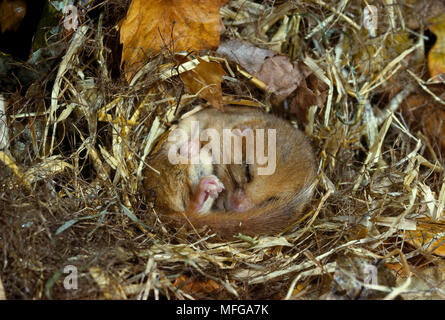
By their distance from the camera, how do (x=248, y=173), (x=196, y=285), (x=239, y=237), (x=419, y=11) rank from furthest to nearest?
(x=419, y=11) < (x=248, y=173) < (x=239, y=237) < (x=196, y=285)

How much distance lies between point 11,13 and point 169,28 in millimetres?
677

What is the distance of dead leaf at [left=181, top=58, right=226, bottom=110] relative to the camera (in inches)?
80.9

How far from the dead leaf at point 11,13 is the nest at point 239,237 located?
224mm

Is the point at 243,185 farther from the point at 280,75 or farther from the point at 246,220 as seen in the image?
the point at 280,75

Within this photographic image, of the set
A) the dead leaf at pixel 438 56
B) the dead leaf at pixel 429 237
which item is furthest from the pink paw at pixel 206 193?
the dead leaf at pixel 438 56

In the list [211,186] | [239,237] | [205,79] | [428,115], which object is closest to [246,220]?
[239,237]

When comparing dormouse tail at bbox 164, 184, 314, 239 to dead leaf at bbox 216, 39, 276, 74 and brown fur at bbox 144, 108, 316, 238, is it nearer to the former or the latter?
brown fur at bbox 144, 108, 316, 238

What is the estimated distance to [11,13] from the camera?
1846 millimetres

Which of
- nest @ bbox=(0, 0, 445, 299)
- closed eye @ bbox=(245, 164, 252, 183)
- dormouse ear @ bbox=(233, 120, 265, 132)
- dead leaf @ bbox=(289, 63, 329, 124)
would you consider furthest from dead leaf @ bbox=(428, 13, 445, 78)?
closed eye @ bbox=(245, 164, 252, 183)

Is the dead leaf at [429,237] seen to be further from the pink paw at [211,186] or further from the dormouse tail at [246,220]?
the pink paw at [211,186]

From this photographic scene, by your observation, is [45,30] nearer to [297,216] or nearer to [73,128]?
[73,128]

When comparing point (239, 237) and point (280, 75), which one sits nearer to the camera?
point (239, 237)

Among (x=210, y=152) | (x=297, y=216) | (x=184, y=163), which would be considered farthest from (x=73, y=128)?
(x=297, y=216)

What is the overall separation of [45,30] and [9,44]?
17cm
